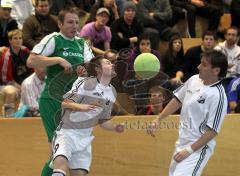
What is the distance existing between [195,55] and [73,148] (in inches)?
149

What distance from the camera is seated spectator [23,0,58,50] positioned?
889 centimetres

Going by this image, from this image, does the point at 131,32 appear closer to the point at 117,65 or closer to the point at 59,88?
the point at 117,65

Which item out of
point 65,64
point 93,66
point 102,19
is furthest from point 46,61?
point 102,19

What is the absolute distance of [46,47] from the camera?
6016 millimetres

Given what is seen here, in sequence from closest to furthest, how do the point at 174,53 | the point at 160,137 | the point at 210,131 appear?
the point at 210,131 → the point at 160,137 → the point at 174,53

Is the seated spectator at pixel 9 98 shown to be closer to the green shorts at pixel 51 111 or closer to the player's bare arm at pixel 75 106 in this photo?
the green shorts at pixel 51 111

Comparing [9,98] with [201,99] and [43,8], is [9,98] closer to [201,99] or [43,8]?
[43,8]

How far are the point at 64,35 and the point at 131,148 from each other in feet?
6.13

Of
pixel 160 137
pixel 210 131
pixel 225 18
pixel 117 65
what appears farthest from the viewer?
pixel 225 18

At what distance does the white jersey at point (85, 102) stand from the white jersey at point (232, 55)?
3433 millimetres

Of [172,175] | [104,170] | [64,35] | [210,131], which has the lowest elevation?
[104,170]

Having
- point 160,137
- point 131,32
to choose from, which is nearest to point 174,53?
point 131,32

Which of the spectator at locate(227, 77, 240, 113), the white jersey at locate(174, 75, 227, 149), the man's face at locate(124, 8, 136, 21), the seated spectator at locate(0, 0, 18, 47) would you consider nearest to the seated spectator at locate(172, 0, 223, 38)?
the man's face at locate(124, 8, 136, 21)

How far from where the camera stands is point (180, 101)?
5922 mm
